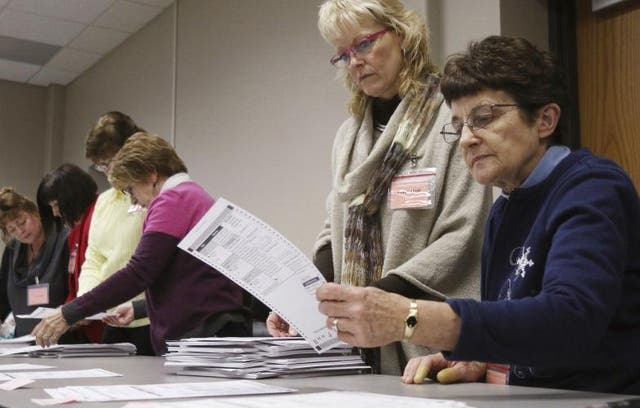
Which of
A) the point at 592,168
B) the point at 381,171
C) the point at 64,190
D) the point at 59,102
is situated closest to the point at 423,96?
the point at 381,171

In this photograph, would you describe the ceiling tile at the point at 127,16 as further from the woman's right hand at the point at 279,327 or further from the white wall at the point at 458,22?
the woman's right hand at the point at 279,327

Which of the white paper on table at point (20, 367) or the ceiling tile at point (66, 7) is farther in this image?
the ceiling tile at point (66, 7)

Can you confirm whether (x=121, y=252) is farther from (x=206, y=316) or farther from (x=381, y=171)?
(x=381, y=171)

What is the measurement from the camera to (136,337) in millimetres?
2379

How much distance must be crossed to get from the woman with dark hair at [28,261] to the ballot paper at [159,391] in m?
2.12

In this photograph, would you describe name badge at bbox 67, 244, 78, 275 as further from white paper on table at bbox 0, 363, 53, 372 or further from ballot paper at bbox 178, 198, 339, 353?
ballot paper at bbox 178, 198, 339, 353

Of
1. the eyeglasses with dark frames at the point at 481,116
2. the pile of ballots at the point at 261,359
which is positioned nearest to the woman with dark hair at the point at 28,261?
the pile of ballots at the point at 261,359

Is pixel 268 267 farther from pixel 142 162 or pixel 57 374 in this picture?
pixel 142 162

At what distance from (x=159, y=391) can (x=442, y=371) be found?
451mm

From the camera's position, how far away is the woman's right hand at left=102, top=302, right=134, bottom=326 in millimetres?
2189

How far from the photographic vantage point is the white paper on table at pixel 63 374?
1.36m

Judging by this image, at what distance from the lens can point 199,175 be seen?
435 cm

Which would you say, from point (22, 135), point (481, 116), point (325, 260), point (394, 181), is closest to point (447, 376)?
point (481, 116)

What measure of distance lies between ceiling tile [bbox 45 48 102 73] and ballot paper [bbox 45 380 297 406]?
4.93 metres
